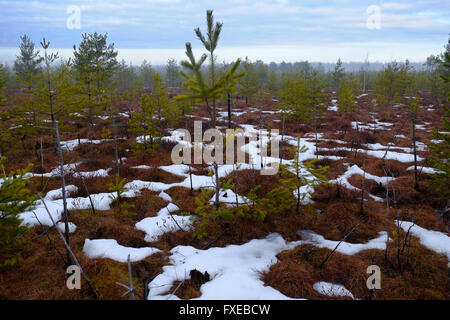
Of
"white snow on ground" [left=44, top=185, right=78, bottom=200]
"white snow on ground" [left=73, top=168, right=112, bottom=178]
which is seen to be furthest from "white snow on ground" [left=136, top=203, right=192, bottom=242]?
"white snow on ground" [left=73, top=168, right=112, bottom=178]

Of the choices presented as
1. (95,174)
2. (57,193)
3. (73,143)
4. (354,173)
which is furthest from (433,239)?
(73,143)

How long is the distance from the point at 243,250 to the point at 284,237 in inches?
47.2

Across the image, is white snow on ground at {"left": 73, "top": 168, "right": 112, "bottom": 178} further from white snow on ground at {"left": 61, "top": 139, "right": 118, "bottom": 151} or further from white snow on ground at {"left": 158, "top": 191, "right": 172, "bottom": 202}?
white snow on ground at {"left": 61, "top": 139, "right": 118, "bottom": 151}

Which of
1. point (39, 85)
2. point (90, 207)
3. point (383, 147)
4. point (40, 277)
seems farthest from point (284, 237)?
point (39, 85)

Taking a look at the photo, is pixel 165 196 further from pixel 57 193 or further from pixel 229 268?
pixel 229 268

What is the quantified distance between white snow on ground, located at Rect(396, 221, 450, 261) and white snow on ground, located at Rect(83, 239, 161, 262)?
600 centimetres

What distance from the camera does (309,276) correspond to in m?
4.34

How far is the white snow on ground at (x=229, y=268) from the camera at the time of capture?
3.89m

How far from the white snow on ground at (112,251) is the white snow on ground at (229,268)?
621mm

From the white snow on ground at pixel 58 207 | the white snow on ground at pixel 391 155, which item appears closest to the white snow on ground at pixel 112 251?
the white snow on ground at pixel 58 207

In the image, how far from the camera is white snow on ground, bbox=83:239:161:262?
4.88 m

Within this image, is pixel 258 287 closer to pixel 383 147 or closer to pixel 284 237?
pixel 284 237

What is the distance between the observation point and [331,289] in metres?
4.13
